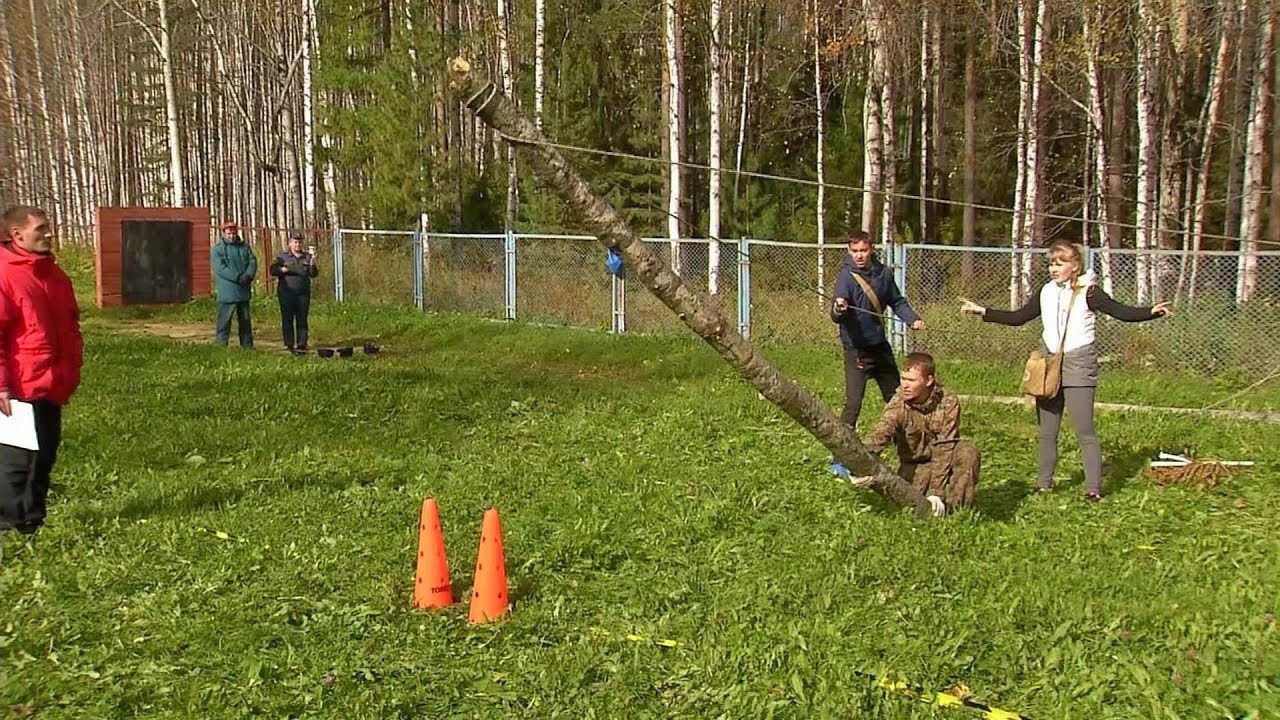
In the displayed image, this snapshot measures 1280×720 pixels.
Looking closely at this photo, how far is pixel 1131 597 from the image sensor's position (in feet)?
15.5

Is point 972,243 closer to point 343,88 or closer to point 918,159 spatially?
point 918,159

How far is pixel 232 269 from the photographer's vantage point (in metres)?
13.8

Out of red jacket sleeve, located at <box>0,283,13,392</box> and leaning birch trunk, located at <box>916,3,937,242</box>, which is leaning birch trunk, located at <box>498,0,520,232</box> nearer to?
leaning birch trunk, located at <box>916,3,937,242</box>

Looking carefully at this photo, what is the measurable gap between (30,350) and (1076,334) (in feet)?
20.0

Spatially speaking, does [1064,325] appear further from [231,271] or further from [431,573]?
[231,271]

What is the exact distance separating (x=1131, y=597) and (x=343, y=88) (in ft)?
83.0

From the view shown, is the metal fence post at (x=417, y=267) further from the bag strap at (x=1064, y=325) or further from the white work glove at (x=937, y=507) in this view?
the white work glove at (x=937, y=507)

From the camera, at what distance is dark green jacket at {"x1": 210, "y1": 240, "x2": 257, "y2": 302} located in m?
13.7

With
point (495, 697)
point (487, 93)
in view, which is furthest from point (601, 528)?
point (487, 93)

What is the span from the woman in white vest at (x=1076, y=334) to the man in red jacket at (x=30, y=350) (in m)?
5.41

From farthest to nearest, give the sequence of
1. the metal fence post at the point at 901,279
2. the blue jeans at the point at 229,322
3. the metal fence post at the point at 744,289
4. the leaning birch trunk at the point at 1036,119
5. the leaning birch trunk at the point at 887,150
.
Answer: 1. the leaning birch trunk at the point at 887,150
2. the leaning birch trunk at the point at 1036,119
3. the metal fence post at the point at 744,289
4. the blue jeans at the point at 229,322
5. the metal fence post at the point at 901,279

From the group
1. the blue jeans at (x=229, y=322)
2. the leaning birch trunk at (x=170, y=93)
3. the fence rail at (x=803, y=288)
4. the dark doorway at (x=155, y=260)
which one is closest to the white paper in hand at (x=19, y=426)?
the fence rail at (x=803, y=288)

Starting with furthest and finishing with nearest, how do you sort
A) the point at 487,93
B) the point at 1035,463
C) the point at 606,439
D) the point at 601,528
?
the point at 606,439 → the point at 1035,463 → the point at 601,528 → the point at 487,93

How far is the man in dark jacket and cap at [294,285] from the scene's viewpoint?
13945 mm
